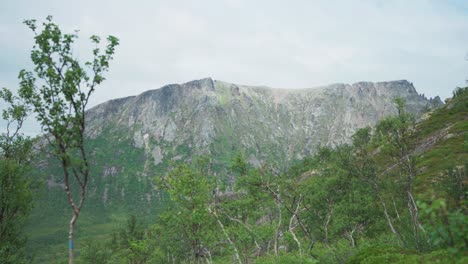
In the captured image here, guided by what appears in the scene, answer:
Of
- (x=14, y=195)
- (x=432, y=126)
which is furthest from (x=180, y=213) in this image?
(x=432, y=126)

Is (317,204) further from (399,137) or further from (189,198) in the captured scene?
(189,198)

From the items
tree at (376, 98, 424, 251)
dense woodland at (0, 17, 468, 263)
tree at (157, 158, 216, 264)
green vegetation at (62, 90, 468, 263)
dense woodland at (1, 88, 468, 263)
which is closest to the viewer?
dense woodland at (0, 17, 468, 263)

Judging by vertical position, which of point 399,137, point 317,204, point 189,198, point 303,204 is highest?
point 399,137

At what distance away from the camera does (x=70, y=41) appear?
2181 cm

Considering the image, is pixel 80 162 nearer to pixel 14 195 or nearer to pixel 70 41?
pixel 70 41

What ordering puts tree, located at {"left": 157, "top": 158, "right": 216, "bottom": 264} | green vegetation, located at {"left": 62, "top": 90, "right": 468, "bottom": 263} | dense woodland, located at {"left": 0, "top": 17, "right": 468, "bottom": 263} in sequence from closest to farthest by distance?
dense woodland, located at {"left": 0, "top": 17, "right": 468, "bottom": 263} < green vegetation, located at {"left": 62, "top": 90, "right": 468, "bottom": 263} < tree, located at {"left": 157, "top": 158, "right": 216, "bottom": 264}

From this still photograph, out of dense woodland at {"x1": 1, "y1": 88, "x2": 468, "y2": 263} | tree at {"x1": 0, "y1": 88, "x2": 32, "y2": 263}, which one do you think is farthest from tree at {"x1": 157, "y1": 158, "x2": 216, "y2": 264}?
tree at {"x1": 0, "y1": 88, "x2": 32, "y2": 263}

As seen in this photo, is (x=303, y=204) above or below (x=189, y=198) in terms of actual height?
below

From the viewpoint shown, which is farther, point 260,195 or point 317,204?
point 317,204

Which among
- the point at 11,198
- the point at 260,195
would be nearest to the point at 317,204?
the point at 260,195

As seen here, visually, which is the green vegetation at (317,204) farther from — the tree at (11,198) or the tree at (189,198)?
the tree at (11,198)

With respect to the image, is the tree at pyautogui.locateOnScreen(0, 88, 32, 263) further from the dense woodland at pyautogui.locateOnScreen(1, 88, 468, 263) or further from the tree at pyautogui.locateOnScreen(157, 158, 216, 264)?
the tree at pyautogui.locateOnScreen(157, 158, 216, 264)

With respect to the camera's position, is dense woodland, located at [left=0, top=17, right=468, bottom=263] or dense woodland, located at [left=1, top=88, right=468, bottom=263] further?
dense woodland, located at [left=1, top=88, right=468, bottom=263]

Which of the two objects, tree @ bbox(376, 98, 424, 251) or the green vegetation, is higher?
tree @ bbox(376, 98, 424, 251)
